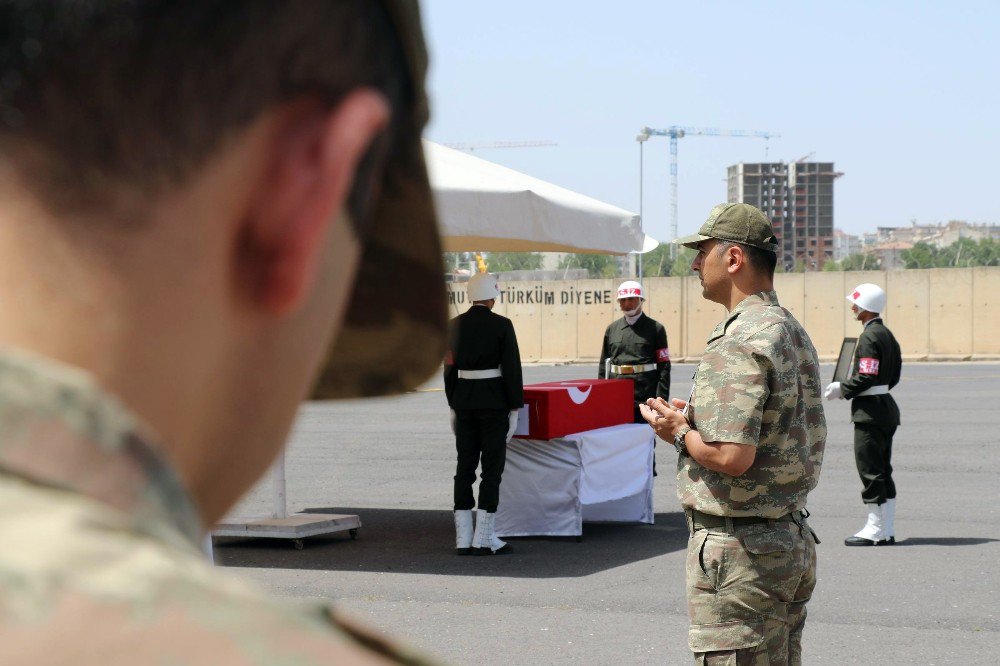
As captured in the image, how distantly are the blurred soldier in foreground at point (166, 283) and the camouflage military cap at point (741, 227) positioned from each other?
3632 mm

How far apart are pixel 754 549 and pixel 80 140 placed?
136 inches

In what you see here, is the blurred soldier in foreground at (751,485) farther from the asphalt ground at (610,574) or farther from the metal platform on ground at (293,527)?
the metal platform on ground at (293,527)

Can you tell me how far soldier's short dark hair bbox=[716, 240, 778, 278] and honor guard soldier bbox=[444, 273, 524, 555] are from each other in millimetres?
4228

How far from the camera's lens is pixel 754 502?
12.2 ft

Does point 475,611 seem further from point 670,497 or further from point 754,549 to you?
point 670,497

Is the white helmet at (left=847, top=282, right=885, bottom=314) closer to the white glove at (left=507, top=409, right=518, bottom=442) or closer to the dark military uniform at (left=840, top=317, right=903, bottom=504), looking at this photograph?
the dark military uniform at (left=840, top=317, right=903, bottom=504)

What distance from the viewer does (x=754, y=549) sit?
12.1 ft

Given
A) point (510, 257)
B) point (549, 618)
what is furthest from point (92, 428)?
point (510, 257)

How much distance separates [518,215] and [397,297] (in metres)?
6.81

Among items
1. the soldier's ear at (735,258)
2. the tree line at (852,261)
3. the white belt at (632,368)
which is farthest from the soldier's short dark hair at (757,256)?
the tree line at (852,261)

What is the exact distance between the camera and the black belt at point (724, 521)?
3.75 m

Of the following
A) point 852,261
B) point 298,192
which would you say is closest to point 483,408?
point 298,192

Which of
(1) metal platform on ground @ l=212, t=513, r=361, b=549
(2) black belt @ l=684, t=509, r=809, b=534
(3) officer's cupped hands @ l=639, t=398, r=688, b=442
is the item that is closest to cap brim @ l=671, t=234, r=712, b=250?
(3) officer's cupped hands @ l=639, t=398, r=688, b=442

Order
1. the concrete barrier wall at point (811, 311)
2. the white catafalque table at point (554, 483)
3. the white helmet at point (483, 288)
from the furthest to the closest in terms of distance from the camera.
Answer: the concrete barrier wall at point (811, 311) → the white catafalque table at point (554, 483) → the white helmet at point (483, 288)
